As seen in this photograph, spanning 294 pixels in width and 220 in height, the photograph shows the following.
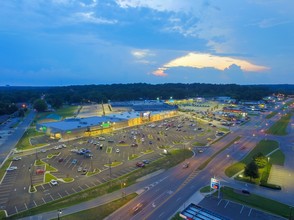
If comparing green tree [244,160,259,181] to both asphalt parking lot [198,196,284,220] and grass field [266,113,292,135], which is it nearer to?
asphalt parking lot [198,196,284,220]

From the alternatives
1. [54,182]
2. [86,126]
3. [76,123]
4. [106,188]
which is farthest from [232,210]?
[76,123]

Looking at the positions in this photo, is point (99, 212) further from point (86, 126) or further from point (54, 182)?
point (86, 126)

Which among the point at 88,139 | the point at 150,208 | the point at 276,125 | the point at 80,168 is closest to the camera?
the point at 150,208

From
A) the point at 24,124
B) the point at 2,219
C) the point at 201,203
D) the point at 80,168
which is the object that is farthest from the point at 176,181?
the point at 24,124

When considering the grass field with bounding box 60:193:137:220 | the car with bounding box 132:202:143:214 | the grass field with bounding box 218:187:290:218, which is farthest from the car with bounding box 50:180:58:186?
the grass field with bounding box 218:187:290:218

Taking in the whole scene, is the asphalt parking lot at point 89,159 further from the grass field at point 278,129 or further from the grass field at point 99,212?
the grass field at point 278,129

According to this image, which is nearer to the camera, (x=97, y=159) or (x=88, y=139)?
(x=97, y=159)

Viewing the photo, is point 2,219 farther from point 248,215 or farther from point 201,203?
point 248,215
